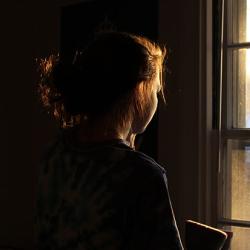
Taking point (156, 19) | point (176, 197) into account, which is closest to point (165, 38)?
point (156, 19)

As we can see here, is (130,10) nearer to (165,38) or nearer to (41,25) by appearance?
(165,38)

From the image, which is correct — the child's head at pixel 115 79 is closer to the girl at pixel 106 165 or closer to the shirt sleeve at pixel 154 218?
the girl at pixel 106 165

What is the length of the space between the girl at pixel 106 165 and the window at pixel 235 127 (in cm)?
109

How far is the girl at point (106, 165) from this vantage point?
2.61 feet

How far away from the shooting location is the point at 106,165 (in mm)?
830

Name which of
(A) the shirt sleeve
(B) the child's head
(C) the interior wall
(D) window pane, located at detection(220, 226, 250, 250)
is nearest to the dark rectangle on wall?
(C) the interior wall

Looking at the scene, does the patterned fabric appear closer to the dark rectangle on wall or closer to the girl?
the girl

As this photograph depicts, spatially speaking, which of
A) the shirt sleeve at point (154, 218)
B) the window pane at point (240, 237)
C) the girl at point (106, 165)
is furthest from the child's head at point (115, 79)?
the window pane at point (240, 237)

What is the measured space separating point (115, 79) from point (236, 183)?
124 cm

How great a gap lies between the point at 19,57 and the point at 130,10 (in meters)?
0.83

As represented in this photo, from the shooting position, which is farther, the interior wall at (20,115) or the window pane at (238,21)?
the interior wall at (20,115)

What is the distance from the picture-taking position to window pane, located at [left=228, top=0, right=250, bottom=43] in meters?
1.93

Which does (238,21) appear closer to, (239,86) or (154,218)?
(239,86)

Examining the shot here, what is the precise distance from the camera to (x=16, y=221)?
2.79 metres
